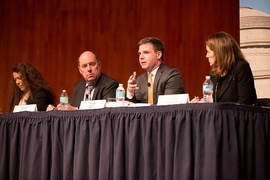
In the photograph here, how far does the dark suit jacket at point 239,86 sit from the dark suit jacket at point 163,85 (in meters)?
0.54

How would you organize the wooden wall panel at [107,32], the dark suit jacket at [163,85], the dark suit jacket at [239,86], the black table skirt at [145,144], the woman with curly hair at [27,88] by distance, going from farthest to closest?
the wooden wall panel at [107,32], the woman with curly hair at [27,88], the dark suit jacket at [163,85], the dark suit jacket at [239,86], the black table skirt at [145,144]

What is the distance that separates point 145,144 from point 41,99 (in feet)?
6.53

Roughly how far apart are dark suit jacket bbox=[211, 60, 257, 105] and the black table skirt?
1.24 feet

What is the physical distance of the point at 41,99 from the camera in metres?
4.67

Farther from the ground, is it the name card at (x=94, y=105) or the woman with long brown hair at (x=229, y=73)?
the woman with long brown hair at (x=229, y=73)

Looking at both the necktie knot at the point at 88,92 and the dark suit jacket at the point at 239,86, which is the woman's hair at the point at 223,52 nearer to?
the dark suit jacket at the point at 239,86

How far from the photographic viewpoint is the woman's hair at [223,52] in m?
3.50

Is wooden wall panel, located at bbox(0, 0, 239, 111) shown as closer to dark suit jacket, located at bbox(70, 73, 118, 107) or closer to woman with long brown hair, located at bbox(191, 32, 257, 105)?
dark suit jacket, located at bbox(70, 73, 118, 107)

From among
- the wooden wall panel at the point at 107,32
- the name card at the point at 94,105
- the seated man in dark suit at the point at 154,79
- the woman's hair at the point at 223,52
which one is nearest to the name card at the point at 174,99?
the name card at the point at 94,105

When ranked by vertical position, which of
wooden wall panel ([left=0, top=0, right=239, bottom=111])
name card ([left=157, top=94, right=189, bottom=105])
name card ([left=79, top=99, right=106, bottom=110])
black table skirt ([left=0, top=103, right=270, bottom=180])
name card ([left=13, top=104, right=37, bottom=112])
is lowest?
black table skirt ([left=0, top=103, right=270, bottom=180])

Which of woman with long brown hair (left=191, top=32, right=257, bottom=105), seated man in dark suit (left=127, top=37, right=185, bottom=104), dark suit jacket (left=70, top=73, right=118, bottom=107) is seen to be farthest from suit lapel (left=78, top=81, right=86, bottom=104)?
woman with long brown hair (left=191, top=32, right=257, bottom=105)

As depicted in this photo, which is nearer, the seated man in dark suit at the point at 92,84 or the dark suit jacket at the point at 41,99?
the seated man in dark suit at the point at 92,84

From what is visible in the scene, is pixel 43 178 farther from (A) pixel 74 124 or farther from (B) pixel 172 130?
(B) pixel 172 130

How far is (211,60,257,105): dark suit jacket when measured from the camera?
3.36 meters
